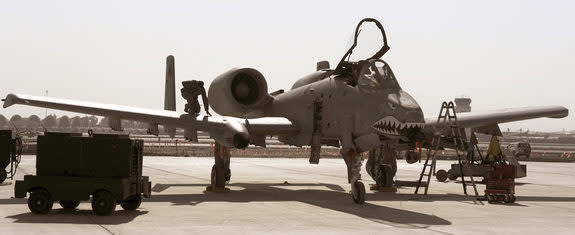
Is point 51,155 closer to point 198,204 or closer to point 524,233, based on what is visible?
point 198,204

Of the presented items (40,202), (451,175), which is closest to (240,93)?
(451,175)

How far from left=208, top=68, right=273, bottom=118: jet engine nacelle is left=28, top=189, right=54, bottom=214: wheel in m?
9.63

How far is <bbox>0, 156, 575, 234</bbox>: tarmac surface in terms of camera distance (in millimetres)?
11555

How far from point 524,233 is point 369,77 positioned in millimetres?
7207

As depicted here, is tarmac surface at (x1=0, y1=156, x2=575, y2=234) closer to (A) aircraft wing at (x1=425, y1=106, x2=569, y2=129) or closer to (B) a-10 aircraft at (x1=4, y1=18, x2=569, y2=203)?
(B) a-10 aircraft at (x1=4, y1=18, x2=569, y2=203)

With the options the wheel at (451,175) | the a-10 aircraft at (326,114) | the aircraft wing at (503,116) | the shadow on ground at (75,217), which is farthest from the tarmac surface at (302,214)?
the aircraft wing at (503,116)

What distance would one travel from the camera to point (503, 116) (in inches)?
856

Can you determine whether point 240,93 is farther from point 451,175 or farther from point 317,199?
point 451,175

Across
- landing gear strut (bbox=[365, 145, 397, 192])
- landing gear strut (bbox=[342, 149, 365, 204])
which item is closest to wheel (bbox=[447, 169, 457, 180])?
landing gear strut (bbox=[365, 145, 397, 192])

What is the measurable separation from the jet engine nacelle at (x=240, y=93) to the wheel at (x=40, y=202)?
9634mm


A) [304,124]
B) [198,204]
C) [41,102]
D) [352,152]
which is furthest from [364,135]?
[41,102]

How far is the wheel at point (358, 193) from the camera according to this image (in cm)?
1639

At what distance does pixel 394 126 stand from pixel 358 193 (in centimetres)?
184

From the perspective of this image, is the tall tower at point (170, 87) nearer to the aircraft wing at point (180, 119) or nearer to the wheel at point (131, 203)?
the aircraft wing at point (180, 119)
